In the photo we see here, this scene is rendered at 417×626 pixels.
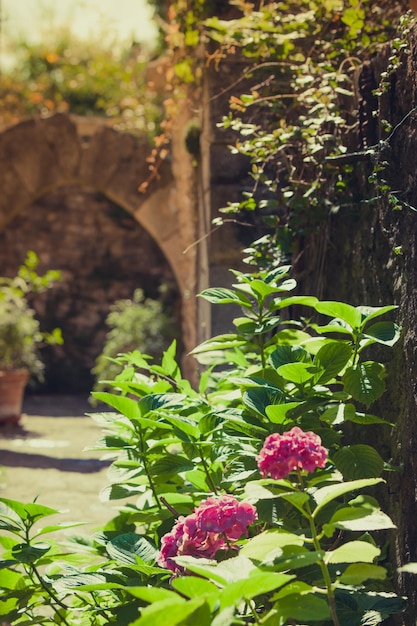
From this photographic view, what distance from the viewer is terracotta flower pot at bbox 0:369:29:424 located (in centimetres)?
733

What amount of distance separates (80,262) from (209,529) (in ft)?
31.8

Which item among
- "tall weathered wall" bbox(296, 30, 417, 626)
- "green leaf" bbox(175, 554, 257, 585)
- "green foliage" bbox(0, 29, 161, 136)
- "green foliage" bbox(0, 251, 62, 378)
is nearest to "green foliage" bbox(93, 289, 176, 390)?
"green foliage" bbox(0, 251, 62, 378)

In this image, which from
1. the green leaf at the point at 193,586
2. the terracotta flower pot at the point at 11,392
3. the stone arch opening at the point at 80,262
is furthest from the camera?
the stone arch opening at the point at 80,262

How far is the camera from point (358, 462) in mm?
1842

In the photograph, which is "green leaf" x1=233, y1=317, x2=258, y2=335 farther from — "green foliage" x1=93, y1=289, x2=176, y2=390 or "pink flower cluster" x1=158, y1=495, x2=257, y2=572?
"green foliage" x1=93, y1=289, x2=176, y2=390

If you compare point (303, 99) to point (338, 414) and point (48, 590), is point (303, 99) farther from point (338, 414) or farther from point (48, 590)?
point (48, 590)

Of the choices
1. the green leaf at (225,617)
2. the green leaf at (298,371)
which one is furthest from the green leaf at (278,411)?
the green leaf at (225,617)

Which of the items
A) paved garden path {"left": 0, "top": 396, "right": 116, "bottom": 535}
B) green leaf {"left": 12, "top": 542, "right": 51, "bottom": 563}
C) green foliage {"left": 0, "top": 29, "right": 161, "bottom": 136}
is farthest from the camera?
green foliage {"left": 0, "top": 29, "right": 161, "bottom": 136}

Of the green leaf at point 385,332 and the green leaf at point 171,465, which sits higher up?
the green leaf at point 385,332

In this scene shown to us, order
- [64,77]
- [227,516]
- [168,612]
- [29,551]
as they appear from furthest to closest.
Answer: [64,77]
[29,551]
[227,516]
[168,612]

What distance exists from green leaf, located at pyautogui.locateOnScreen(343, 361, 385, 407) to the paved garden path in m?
0.86

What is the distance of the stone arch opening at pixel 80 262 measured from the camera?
11070 millimetres

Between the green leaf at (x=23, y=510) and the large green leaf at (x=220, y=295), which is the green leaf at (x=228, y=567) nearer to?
the green leaf at (x=23, y=510)

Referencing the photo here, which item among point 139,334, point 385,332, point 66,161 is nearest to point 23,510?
point 385,332
